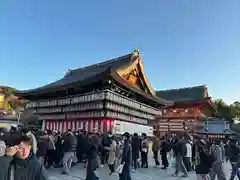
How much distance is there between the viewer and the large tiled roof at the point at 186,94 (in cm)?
3086

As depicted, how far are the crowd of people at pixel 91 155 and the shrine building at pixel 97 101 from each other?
4520 millimetres

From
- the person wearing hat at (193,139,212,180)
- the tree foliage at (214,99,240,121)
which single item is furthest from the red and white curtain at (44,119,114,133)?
the tree foliage at (214,99,240,121)

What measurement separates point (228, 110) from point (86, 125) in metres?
27.8

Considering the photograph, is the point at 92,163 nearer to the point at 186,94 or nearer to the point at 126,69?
the point at 126,69

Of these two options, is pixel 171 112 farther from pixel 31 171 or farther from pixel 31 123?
pixel 31 171

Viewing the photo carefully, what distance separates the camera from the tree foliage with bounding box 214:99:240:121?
3241 cm

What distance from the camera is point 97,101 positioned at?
1571 centimetres

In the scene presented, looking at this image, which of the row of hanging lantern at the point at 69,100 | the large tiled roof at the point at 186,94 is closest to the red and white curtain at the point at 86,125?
the row of hanging lantern at the point at 69,100

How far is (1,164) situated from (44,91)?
1697 centimetres

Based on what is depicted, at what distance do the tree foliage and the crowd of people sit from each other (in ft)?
83.0

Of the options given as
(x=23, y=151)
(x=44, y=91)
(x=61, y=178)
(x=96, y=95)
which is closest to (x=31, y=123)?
(x=44, y=91)

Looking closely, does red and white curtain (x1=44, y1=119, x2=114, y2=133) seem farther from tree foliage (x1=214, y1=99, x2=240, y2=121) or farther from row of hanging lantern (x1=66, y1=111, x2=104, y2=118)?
tree foliage (x1=214, y1=99, x2=240, y2=121)

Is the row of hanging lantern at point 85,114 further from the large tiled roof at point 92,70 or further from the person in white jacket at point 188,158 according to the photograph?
the person in white jacket at point 188,158

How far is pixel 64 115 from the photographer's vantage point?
18516mm
